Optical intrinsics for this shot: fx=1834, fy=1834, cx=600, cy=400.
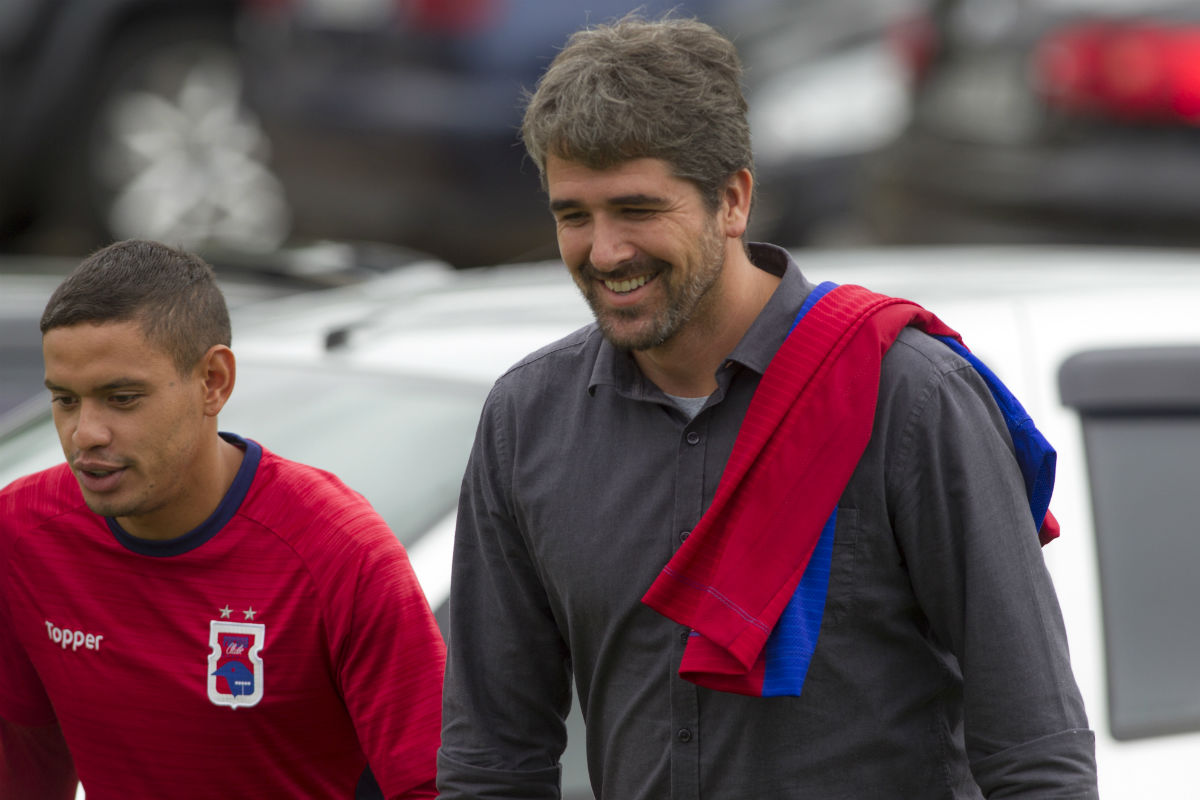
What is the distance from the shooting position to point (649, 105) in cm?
223

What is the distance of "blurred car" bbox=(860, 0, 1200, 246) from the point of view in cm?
632

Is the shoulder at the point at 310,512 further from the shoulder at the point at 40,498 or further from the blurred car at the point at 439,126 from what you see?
the blurred car at the point at 439,126

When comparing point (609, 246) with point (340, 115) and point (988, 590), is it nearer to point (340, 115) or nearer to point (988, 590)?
point (988, 590)

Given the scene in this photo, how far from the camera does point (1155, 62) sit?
20.6 feet

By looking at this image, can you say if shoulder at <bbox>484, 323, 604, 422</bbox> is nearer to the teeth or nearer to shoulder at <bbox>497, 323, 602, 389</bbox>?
shoulder at <bbox>497, 323, 602, 389</bbox>

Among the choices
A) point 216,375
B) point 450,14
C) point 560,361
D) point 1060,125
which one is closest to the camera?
point 560,361

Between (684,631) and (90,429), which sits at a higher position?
(90,429)

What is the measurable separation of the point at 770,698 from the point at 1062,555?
0.97 meters

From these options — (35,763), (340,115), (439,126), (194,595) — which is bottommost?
(35,763)

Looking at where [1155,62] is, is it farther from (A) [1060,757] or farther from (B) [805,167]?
(A) [1060,757]

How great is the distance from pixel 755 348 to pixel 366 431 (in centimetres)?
128

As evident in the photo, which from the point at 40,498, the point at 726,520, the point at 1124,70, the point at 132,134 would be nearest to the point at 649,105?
Result: the point at 726,520

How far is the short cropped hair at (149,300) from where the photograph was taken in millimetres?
2473

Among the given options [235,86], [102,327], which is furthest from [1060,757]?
[235,86]
